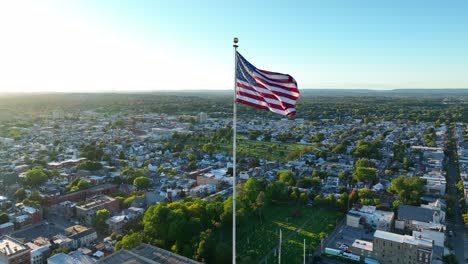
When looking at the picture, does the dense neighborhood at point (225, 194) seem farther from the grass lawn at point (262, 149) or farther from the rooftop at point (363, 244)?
the grass lawn at point (262, 149)

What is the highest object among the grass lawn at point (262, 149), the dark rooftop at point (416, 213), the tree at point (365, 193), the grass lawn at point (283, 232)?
the dark rooftop at point (416, 213)

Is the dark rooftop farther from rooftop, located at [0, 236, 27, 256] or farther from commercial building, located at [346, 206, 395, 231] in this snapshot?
rooftop, located at [0, 236, 27, 256]

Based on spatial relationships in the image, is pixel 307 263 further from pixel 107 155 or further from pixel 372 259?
pixel 107 155

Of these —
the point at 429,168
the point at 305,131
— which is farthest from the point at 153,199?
the point at 305,131

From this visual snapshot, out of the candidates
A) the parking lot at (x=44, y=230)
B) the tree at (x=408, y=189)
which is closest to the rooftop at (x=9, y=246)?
the parking lot at (x=44, y=230)

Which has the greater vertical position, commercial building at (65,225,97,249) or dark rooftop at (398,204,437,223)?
dark rooftop at (398,204,437,223)

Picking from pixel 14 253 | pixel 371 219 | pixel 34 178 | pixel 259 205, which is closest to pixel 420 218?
pixel 371 219

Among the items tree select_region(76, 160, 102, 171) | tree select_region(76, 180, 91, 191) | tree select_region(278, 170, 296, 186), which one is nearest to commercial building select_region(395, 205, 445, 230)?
tree select_region(278, 170, 296, 186)
